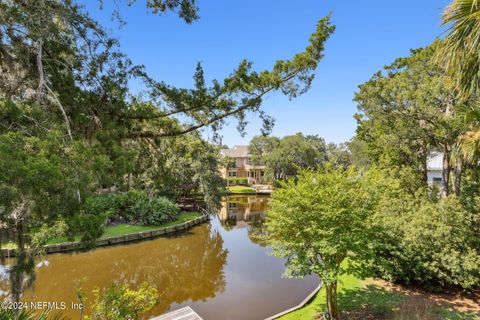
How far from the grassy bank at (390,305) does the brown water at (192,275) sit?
1481 millimetres

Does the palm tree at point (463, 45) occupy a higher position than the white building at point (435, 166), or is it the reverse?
the palm tree at point (463, 45)

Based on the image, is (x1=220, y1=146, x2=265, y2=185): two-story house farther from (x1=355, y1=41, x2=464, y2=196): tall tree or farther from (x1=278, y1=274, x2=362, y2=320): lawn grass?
(x1=278, y1=274, x2=362, y2=320): lawn grass

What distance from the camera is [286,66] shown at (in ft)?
17.4

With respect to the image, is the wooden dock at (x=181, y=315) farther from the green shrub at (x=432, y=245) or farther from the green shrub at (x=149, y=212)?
the green shrub at (x=149, y=212)

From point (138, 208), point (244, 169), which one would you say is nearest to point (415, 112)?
point (138, 208)

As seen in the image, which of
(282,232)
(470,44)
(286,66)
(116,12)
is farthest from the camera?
(282,232)

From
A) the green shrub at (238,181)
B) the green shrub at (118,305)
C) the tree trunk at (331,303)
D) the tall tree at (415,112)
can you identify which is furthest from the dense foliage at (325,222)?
the green shrub at (238,181)

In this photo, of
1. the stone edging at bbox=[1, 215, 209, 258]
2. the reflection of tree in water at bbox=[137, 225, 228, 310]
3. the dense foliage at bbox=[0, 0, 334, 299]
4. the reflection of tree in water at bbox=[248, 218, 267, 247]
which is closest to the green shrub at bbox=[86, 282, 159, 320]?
the dense foliage at bbox=[0, 0, 334, 299]

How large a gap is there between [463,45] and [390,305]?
6.72 metres

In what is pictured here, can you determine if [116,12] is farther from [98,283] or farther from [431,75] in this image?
[431,75]

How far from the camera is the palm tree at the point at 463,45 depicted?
3.68 metres

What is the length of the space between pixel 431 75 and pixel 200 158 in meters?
15.5

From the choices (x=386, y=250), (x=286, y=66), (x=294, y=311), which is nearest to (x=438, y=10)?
(x=286, y=66)

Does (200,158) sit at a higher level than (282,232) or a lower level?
higher
